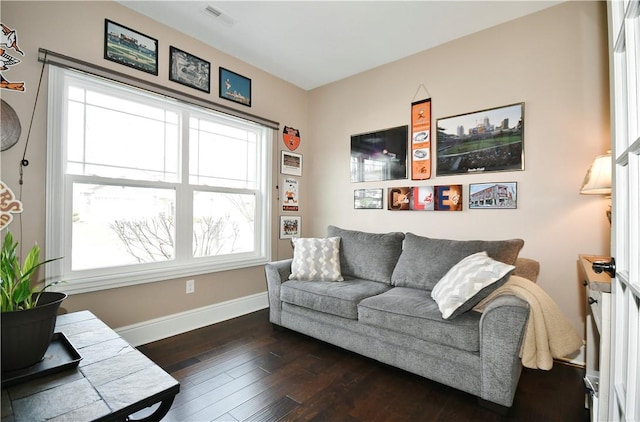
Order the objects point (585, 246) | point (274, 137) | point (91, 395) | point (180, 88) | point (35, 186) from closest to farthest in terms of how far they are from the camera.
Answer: point (91, 395) → point (35, 186) → point (585, 246) → point (180, 88) → point (274, 137)

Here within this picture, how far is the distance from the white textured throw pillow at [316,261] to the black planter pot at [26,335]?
185cm

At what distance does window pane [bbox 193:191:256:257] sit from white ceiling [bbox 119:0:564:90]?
1.44 metres

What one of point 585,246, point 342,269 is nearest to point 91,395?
point 342,269

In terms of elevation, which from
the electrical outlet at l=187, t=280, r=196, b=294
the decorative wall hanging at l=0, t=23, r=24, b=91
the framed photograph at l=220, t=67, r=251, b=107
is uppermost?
the framed photograph at l=220, t=67, r=251, b=107

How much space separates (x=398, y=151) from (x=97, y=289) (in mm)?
2992

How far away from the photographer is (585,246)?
2201 millimetres

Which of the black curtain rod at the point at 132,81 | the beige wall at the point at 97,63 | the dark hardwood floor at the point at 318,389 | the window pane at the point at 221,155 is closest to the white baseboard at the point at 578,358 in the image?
the dark hardwood floor at the point at 318,389

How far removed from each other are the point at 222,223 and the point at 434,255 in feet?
7.07

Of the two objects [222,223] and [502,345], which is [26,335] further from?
[222,223]

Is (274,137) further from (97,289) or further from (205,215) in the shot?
(97,289)

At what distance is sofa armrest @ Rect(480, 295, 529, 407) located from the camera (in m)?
1.56

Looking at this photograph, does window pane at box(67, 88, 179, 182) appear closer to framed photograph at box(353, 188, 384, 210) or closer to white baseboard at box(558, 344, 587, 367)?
framed photograph at box(353, 188, 384, 210)

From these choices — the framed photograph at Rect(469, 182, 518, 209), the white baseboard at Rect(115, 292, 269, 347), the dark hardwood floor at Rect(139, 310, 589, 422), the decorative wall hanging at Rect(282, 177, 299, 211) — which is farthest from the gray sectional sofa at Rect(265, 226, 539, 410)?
the decorative wall hanging at Rect(282, 177, 299, 211)

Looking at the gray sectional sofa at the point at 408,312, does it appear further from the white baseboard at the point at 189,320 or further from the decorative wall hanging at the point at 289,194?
the decorative wall hanging at the point at 289,194
